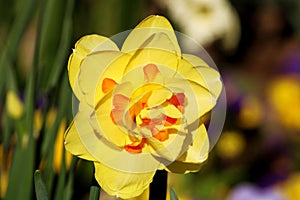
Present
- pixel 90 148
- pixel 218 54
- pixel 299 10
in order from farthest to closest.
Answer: pixel 299 10 → pixel 218 54 → pixel 90 148

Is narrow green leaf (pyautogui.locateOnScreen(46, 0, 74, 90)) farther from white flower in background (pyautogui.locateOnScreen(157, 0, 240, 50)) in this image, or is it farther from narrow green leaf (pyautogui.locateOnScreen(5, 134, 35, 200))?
white flower in background (pyautogui.locateOnScreen(157, 0, 240, 50))

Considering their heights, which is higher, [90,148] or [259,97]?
[90,148]

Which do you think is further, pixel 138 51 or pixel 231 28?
pixel 231 28

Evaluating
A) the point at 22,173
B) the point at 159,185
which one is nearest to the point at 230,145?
the point at 22,173

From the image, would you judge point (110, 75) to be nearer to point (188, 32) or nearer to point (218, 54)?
point (188, 32)

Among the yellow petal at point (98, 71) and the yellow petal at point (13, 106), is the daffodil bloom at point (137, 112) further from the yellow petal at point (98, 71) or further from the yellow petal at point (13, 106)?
the yellow petal at point (13, 106)

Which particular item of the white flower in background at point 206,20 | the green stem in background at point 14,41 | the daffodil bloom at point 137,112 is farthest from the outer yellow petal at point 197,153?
the white flower in background at point 206,20

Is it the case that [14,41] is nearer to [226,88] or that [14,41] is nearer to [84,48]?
[84,48]

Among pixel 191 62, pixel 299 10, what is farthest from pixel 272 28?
pixel 191 62
